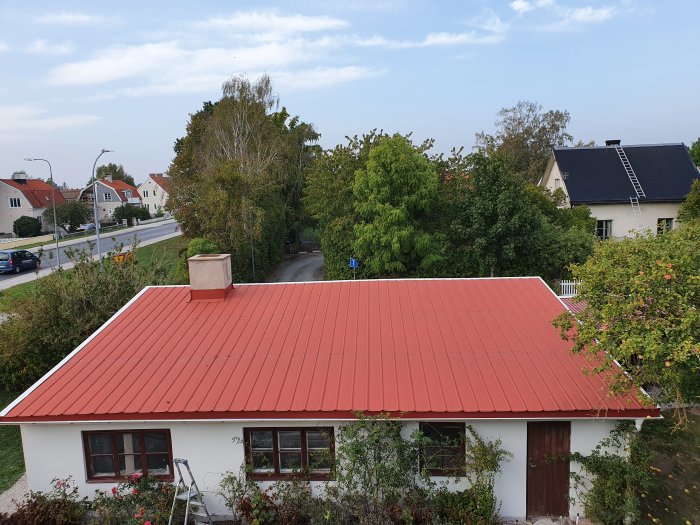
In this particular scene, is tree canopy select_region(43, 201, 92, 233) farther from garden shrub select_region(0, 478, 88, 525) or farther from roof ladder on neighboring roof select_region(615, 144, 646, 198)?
garden shrub select_region(0, 478, 88, 525)

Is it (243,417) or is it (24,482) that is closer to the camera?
(243,417)

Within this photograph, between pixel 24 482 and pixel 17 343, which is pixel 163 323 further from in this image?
pixel 17 343

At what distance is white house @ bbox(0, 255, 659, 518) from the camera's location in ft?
31.5

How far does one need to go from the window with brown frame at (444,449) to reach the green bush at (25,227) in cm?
6363

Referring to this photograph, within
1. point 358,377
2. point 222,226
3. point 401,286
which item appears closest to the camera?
point 358,377

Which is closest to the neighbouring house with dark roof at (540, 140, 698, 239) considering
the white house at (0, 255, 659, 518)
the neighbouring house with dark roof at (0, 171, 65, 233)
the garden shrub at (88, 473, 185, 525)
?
the white house at (0, 255, 659, 518)

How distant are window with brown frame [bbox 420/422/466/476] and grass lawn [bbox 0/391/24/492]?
950 cm

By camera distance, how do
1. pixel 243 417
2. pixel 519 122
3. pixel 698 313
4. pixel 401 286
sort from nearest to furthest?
pixel 698 313 < pixel 243 417 < pixel 401 286 < pixel 519 122

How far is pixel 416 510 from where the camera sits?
377 inches

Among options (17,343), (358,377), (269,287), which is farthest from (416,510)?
(17,343)

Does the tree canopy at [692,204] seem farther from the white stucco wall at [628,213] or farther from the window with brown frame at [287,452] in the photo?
the window with brown frame at [287,452]

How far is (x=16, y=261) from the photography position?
37.6 m

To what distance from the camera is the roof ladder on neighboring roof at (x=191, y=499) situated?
30.6 feet

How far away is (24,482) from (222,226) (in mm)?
20306
